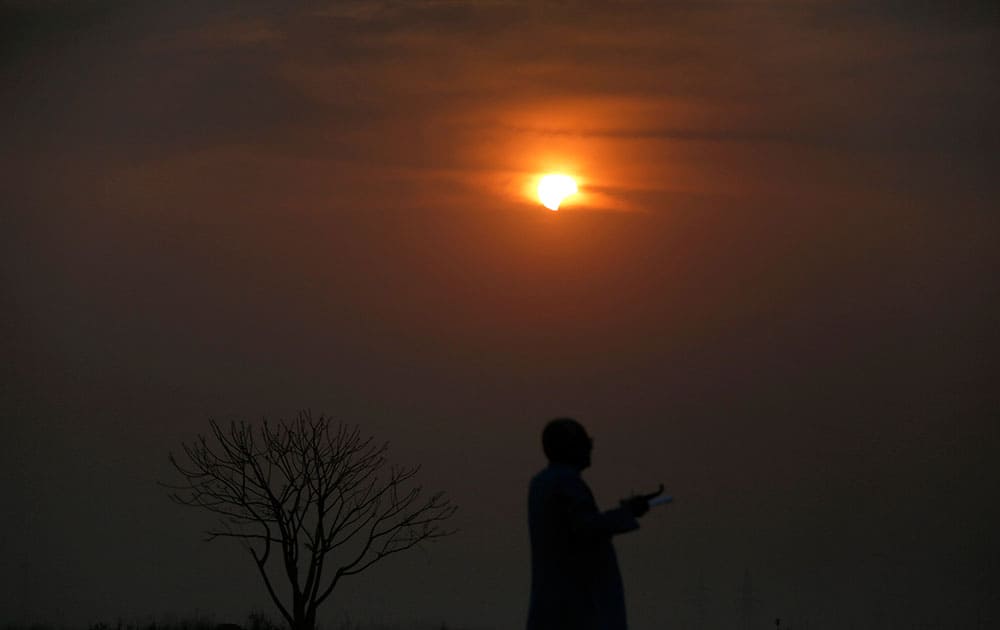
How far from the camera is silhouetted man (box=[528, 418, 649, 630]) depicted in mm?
8098

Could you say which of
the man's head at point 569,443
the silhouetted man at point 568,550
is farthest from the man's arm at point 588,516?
the man's head at point 569,443

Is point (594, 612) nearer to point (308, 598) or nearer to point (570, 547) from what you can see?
point (570, 547)

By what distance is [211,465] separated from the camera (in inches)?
907

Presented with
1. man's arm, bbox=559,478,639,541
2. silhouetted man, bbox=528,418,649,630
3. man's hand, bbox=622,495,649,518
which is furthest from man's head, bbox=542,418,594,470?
man's hand, bbox=622,495,649,518

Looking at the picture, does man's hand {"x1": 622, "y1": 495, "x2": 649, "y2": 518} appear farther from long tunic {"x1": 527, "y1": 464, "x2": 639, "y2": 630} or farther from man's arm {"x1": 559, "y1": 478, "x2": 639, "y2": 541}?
long tunic {"x1": 527, "y1": 464, "x2": 639, "y2": 630}

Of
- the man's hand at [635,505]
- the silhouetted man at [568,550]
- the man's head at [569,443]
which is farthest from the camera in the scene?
the man's head at [569,443]

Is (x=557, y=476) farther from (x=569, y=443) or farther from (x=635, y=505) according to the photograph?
(x=635, y=505)

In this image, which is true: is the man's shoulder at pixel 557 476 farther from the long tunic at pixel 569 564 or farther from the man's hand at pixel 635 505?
the man's hand at pixel 635 505

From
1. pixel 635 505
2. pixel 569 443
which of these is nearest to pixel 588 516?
pixel 635 505

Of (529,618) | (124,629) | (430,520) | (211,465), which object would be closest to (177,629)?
(124,629)

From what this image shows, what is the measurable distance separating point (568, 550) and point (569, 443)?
58 cm

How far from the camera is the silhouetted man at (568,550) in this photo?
26.6 feet

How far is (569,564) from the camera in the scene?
26.8ft

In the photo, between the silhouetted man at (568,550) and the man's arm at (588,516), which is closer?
the man's arm at (588,516)
